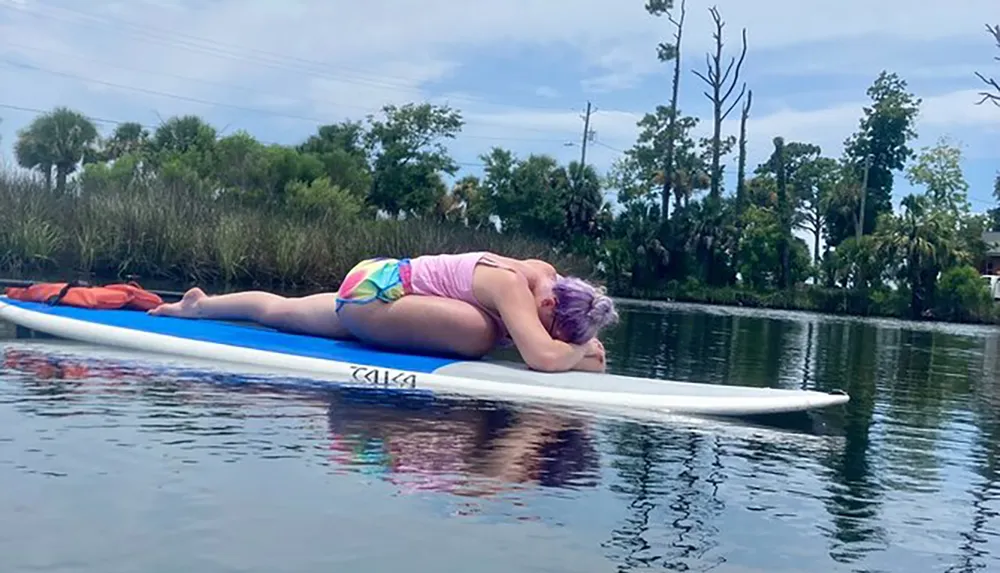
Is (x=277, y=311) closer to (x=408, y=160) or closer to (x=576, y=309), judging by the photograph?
(x=576, y=309)

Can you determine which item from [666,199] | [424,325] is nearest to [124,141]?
[666,199]

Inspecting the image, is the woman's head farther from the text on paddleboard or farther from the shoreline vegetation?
the shoreline vegetation

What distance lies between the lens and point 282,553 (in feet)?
11.9

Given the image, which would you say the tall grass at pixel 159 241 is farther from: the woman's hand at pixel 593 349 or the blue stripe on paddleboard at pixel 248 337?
the woman's hand at pixel 593 349

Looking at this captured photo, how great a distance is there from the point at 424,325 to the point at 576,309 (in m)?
1.11

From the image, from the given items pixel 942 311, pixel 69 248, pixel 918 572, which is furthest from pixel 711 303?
pixel 918 572

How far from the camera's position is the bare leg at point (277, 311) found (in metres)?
8.42

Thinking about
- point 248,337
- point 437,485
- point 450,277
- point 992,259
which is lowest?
point 437,485

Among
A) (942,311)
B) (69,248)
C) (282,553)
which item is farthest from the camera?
(942,311)

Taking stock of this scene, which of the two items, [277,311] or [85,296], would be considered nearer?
[277,311]

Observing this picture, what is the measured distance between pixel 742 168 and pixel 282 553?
2357 inches

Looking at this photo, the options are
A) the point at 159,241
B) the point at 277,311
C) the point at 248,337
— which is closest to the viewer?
the point at 248,337

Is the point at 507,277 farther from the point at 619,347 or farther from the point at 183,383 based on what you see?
the point at 619,347

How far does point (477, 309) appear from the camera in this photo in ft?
25.0
